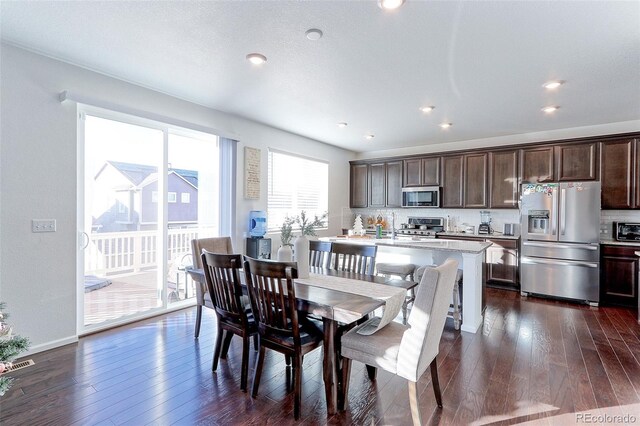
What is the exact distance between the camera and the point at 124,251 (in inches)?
144

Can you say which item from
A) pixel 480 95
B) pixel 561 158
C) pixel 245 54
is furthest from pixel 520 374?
pixel 561 158

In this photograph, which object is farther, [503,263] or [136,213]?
[503,263]

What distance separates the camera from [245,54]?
277 cm

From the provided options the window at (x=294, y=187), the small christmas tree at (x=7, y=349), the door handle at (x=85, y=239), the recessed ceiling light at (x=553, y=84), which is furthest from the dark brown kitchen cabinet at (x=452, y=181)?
the small christmas tree at (x=7, y=349)

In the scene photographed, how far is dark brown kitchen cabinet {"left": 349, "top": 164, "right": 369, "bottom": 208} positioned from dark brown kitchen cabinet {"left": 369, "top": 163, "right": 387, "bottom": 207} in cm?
10

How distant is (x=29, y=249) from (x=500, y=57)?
4.48m

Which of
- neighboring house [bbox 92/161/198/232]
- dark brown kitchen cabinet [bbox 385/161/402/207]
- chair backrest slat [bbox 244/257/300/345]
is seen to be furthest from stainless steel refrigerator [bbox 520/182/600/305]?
neighboring house [bbox 92/161/198/232]

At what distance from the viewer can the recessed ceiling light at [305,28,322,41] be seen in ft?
7.78

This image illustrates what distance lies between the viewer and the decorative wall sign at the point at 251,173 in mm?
4723

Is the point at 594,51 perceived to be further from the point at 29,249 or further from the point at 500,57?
the point at 29,249

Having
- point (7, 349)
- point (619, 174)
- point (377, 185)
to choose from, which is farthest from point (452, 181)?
point (7, 349)

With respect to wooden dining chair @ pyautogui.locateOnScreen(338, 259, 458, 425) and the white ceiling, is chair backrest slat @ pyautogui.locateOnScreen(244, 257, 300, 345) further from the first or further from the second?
the white ceiling

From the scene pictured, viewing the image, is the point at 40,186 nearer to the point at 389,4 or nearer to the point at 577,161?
the point at 389,4

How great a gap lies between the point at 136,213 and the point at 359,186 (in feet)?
15.2
